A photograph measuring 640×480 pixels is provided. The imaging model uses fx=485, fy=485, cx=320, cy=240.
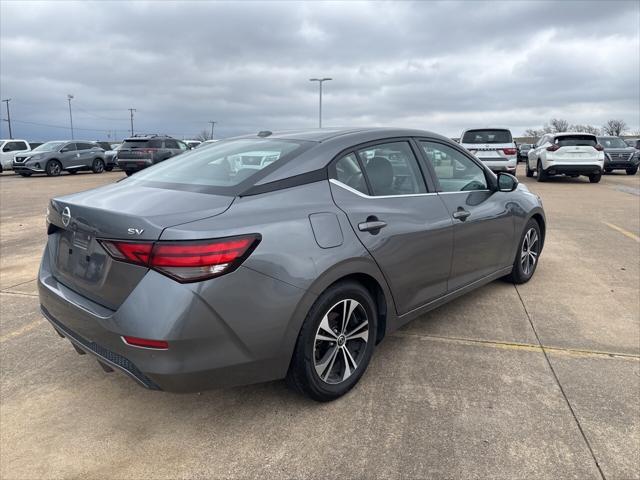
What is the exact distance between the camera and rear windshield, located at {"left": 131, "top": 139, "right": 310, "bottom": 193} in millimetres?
2789

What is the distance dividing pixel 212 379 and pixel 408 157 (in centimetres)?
208

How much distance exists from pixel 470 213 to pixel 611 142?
21449mm

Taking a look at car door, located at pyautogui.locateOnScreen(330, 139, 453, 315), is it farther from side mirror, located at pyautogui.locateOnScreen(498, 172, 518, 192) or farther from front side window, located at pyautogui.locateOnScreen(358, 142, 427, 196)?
side mirror, located at pyautogui.locateOnScreen(498, 172, 518, 192)

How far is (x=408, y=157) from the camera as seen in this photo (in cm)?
351

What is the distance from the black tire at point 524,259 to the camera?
473cm

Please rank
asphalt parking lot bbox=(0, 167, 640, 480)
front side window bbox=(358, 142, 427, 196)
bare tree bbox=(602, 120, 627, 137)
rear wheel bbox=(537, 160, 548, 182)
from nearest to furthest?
asphalt parking lot bbox=(0, 167, 640, 480) → front side window bbox=(358, 142, 427, 196) → rear wheel bbox=(537, 160, 548, 182) → bare tree bbox=(602, 120, 627, 137)

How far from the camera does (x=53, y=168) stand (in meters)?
22.3

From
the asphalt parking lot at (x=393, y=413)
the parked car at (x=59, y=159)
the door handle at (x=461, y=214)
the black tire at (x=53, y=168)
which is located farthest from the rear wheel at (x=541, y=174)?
the black tire at (x=53, y=168)

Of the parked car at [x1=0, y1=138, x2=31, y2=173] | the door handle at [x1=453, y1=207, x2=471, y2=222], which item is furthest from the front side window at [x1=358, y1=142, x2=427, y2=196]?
the parked car at [x1=0, y1=138, x2=31, y2=173]

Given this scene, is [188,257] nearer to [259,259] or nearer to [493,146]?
[259,259]

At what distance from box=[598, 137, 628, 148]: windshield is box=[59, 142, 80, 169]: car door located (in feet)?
78.3

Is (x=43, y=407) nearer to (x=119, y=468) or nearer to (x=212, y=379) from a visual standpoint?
(x=119, y=468)

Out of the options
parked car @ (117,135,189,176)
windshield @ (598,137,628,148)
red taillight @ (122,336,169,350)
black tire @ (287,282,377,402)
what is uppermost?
windshield @ (598,137,628,148)

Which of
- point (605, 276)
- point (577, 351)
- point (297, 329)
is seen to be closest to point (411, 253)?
point (297, 329)
